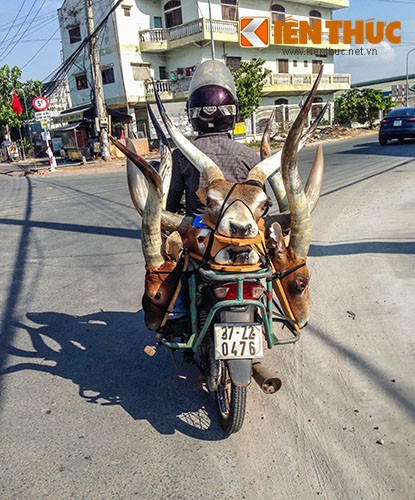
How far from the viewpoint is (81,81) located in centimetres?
3369

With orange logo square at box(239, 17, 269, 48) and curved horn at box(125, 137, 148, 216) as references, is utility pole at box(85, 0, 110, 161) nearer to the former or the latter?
orange logo square at box(239, 17, 269, 48)

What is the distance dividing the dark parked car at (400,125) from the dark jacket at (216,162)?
56.1 feet

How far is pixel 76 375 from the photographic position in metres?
3.58

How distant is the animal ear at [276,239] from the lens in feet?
9.06

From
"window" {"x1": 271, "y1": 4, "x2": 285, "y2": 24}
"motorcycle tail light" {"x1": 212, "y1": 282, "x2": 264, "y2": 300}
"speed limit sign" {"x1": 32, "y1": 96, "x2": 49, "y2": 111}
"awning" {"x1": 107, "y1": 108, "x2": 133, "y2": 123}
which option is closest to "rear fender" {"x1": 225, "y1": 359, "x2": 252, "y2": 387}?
"motorcycle tail light" {"x1": 212, "y1": 282, "x2": 264, "y2": 300}

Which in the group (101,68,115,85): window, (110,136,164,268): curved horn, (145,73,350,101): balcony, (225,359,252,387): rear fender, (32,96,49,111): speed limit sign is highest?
(101,68,115,85): window

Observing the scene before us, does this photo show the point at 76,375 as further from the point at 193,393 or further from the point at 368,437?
the point at 368,437

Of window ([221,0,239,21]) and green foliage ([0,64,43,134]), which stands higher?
window ([221,0,239,21])

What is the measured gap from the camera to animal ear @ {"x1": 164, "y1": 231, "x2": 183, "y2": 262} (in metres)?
2.81

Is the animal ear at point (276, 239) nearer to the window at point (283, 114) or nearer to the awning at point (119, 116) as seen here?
the awning at point (119, 116)

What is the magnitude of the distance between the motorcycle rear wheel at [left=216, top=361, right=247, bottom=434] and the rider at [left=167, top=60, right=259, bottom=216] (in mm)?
1144

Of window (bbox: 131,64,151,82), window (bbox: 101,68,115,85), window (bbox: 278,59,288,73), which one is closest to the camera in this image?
window (bbox: 131,64,151,82)

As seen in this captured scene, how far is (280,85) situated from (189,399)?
1365 inches

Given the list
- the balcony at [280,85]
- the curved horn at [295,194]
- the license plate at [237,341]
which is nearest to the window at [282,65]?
the balcony at [280,85]
